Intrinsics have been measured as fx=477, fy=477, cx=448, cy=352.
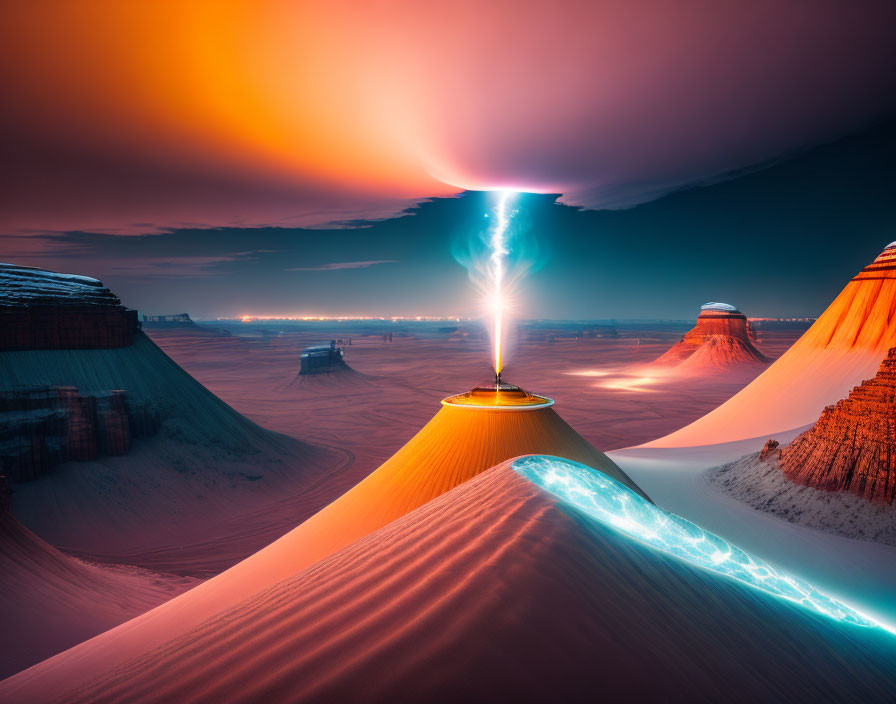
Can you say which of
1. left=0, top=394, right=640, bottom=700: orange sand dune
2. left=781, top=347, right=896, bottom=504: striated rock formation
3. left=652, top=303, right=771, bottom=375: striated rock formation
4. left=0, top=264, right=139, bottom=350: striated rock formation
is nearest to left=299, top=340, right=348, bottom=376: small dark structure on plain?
left=0, top=264, right=139, bottom=350: striated rock formation

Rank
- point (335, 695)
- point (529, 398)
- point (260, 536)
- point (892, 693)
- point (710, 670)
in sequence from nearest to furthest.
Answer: point (335, 695) → point (710, 670) → point (892, 693) → point (529, 398) → point (260, 536)

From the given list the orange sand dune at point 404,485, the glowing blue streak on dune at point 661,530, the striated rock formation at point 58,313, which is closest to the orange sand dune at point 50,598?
the orange sand dune at point 404,485

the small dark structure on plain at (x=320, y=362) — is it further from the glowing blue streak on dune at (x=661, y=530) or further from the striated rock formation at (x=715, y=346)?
the glowing blue streak on dune at (x=661, y=530)

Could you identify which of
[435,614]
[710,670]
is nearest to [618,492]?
[710,670]

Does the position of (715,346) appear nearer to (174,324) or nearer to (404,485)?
(404,485)

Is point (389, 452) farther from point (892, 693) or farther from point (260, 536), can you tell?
point (892, 693)

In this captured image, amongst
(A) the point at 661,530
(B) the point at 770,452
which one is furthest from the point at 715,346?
(A) the point at 661,530
